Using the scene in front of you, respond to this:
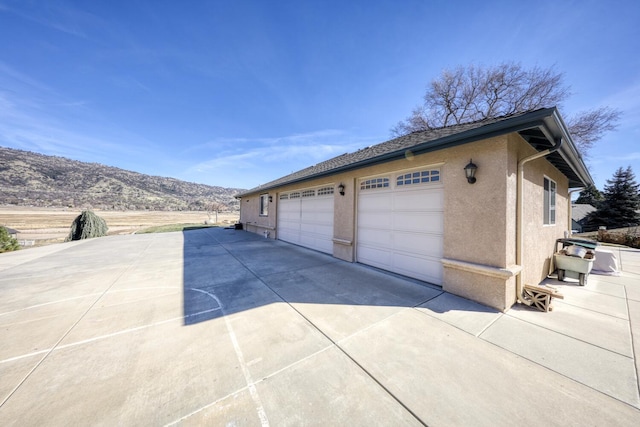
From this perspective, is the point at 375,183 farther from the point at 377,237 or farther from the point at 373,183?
the point at 377,237

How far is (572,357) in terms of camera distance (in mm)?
2473

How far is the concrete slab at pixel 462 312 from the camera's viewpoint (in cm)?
316

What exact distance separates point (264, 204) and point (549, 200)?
12624mm

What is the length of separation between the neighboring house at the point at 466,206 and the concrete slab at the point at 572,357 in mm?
710

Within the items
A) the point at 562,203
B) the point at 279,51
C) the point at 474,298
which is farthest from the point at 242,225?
the point at 562,203

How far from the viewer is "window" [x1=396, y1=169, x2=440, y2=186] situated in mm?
4741

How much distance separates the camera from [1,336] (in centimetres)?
Result: 296

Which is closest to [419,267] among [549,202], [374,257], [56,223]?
[374,257]

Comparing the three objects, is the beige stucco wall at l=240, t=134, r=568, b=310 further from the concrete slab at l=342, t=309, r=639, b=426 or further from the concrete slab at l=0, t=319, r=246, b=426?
the concrete slab at l=0, t=319, r=246, b=426

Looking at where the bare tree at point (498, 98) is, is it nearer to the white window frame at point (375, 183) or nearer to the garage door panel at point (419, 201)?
the white window frame at point (375, 183)

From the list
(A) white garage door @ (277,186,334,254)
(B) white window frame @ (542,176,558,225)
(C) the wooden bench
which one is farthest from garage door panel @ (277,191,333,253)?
(B) white window frame @ (542,176,558,225)

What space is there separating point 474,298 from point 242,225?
1638cm

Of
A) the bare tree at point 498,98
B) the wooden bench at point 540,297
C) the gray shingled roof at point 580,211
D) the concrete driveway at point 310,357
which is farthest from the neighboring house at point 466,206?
the gray shingled roof at point 580,211

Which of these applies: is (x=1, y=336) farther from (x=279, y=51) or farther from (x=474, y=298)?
(x=279, y=51)
